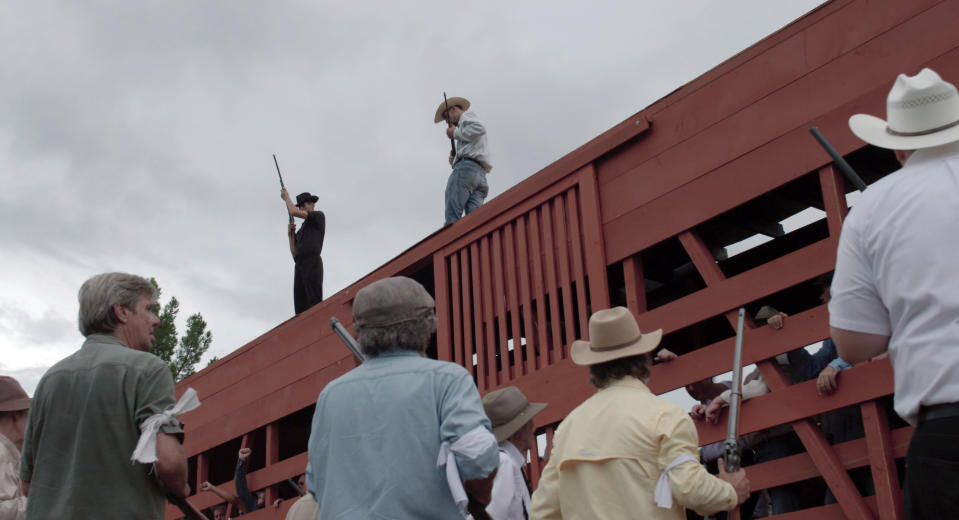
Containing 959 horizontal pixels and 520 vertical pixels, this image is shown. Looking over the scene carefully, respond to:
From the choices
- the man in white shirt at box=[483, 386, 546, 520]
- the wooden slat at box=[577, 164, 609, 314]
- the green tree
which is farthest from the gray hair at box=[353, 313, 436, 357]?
the green tree

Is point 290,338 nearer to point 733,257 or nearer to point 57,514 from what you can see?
point 733,257

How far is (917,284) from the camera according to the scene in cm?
177

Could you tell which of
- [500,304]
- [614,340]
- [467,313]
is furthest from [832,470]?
[467,313]

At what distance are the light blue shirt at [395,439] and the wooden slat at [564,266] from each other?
2.71 meters

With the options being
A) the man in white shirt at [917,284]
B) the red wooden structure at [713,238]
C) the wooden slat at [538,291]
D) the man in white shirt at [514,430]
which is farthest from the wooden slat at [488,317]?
the man in white shirt at [917,284]

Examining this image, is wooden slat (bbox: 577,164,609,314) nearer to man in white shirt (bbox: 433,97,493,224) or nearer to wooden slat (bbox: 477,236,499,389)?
wooden slat (bbox: 477,236,499,389)

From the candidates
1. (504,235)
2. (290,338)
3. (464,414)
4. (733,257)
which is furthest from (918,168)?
(290,338)

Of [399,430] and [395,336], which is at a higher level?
[395,336]

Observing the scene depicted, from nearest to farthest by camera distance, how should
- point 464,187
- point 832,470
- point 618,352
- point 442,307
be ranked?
point 618,352, point 832,470, point 442,307, point 464,187

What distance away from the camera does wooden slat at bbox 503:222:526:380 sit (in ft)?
17.8

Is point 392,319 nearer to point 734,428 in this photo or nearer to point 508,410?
point 508,410

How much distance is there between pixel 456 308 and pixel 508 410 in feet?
8.29

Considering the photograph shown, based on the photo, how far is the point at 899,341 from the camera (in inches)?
71.2

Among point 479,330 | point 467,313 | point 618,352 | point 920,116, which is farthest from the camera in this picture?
point 467,313
